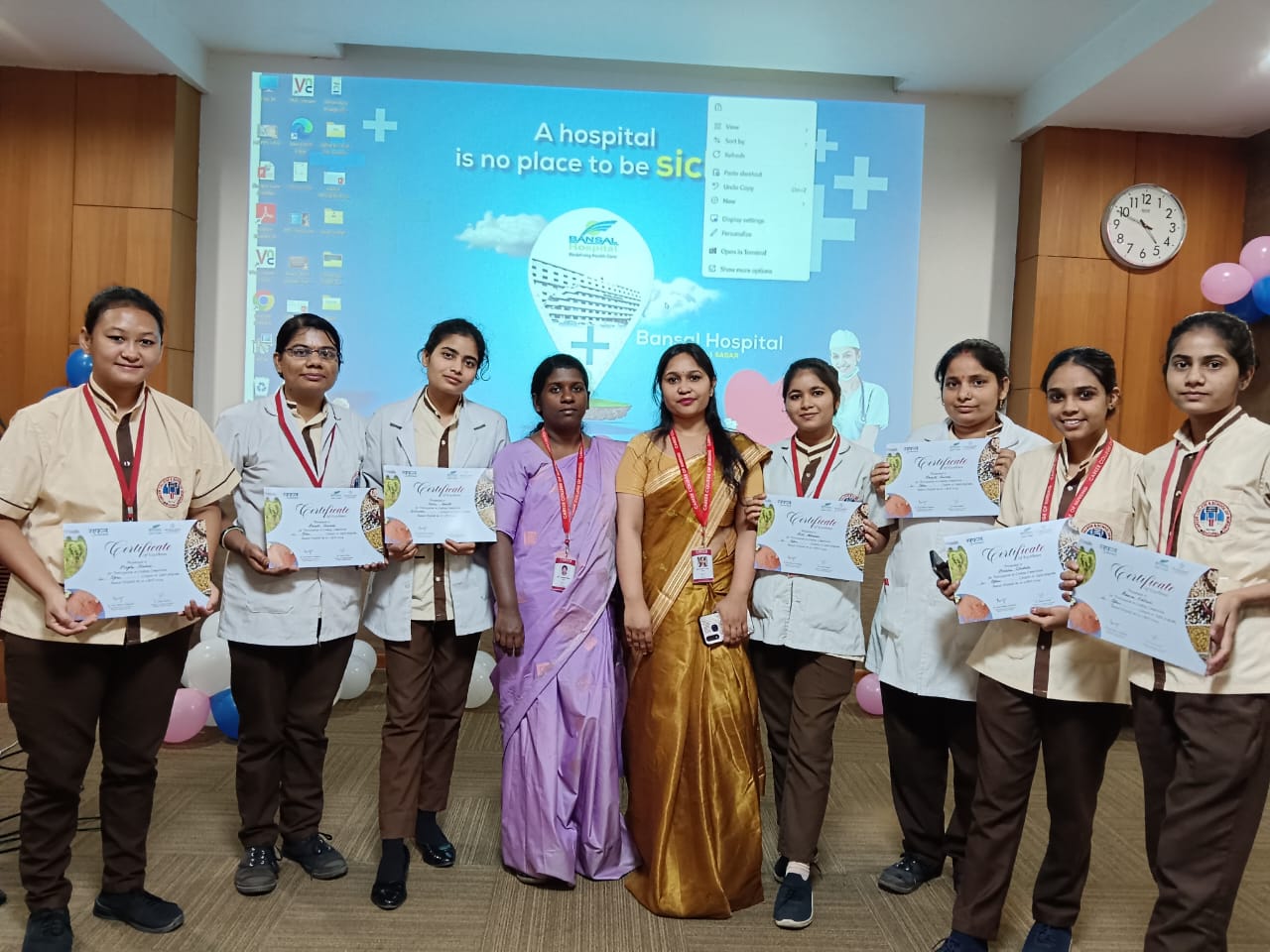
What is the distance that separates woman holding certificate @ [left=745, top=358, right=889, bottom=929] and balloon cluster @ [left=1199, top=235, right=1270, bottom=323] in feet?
10.7

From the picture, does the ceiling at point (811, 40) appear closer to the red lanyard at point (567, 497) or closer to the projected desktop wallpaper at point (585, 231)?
the projected desktop wallpaper at point (585, 231)

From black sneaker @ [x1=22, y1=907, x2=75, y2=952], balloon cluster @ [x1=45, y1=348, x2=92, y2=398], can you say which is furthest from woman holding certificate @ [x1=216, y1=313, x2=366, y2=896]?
balloon cluster @ [x1=45, y1=348, x2=92, y2=398]

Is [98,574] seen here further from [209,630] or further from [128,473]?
[209,630]

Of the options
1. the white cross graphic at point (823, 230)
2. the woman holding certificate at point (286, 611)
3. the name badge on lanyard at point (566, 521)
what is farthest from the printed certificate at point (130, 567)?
the white cross graphic at point (823, 230)

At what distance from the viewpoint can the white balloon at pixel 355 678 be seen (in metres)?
4.16

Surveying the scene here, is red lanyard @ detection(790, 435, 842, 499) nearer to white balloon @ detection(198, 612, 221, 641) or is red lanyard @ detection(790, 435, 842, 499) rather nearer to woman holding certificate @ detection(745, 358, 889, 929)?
woman holding certificate @ detection(745, 358, 889, 929)

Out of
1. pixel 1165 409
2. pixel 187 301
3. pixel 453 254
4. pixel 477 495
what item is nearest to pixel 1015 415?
pixel 1165 409

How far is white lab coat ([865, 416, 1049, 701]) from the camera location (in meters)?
2.41

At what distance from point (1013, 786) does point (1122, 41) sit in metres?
3.67

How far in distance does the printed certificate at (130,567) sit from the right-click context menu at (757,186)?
11.2 ft

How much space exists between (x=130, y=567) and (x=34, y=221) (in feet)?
11.9

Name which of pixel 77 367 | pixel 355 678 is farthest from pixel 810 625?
pixel 77 367

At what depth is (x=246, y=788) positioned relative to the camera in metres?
2.46

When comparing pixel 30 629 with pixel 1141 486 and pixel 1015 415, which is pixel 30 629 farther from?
pixel 1015 415
